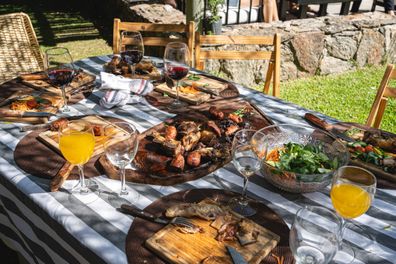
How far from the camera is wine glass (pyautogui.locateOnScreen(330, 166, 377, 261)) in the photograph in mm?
1385

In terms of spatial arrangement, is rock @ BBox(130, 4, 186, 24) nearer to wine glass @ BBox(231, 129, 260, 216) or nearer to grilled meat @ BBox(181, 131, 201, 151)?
grilled meat @ BBox(181, 131, 201, 151)

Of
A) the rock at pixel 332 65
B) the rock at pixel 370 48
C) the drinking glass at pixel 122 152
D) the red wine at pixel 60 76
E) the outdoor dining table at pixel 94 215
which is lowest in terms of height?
the rock at pixel 332 65

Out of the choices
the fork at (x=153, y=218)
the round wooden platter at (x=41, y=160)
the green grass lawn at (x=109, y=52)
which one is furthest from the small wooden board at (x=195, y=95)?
the green grass lawn at (x=109, y=52)

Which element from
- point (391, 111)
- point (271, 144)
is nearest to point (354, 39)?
point (391, 111)

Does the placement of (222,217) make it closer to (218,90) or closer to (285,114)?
(285,114)

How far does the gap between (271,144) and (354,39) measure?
170 inches

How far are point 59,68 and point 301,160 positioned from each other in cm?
134

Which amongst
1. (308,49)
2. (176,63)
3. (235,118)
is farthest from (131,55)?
(308,49)

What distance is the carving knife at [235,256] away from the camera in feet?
4.21

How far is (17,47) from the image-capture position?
11.9 feet

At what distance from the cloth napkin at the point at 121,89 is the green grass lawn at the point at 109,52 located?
2.87 metres

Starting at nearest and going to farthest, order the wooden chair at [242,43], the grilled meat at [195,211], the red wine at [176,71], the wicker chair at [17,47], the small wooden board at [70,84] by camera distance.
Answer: the grilled meat at [195,211] → the red wine at [176,71] → the small wooden board at [70,84] → the wooden chair at [242,43] → the wicker chair at [17,47]

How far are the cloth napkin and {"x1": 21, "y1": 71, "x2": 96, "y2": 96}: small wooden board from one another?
0.16m

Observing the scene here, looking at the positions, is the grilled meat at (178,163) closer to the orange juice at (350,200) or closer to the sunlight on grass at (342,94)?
the orange juice at (350,200)
